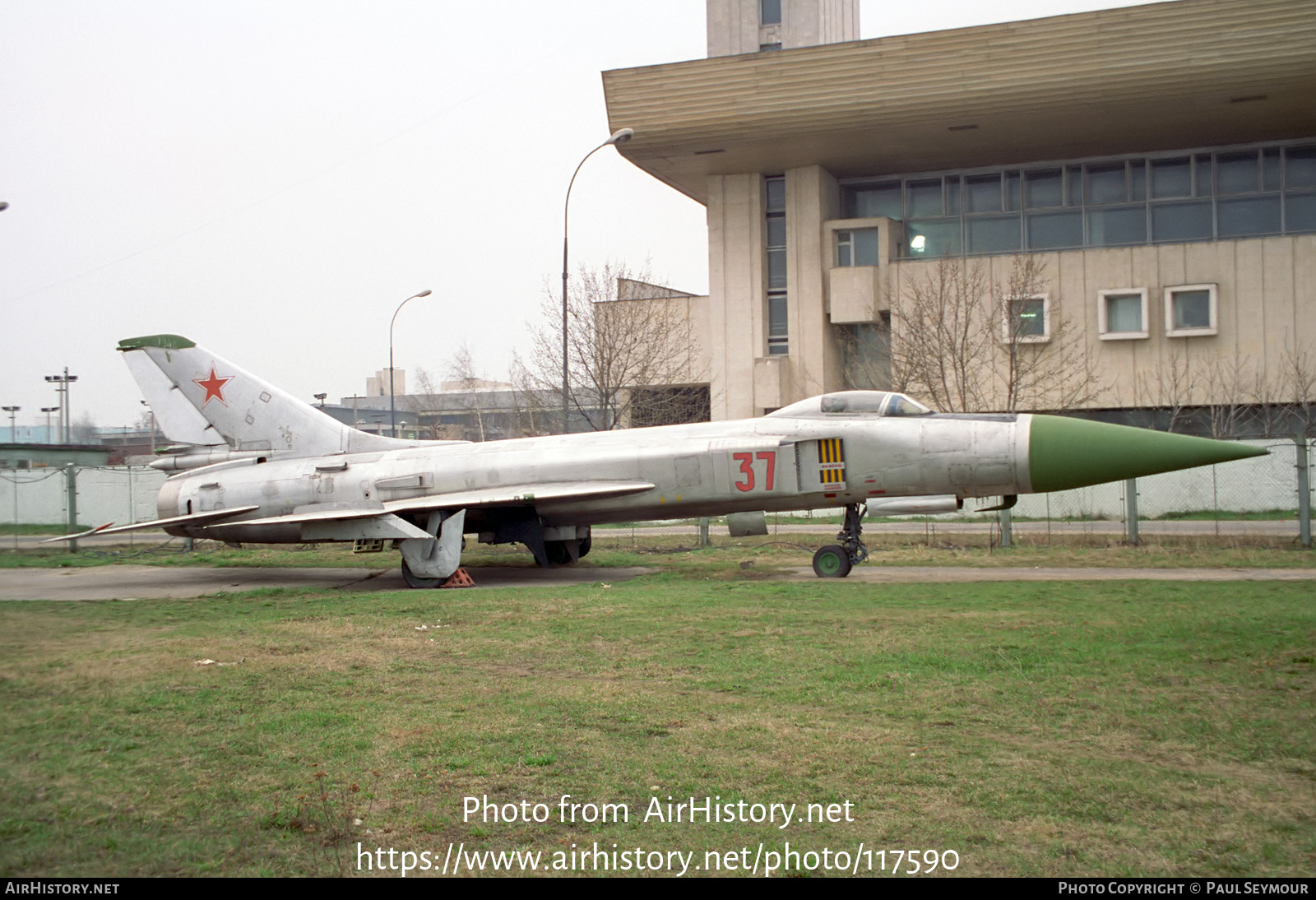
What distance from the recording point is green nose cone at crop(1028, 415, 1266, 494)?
46.2ft

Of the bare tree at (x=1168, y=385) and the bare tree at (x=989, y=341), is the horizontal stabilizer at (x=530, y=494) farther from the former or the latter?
the bare tree at (x=1168, y=385)

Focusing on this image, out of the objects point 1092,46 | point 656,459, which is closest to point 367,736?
point 656,459

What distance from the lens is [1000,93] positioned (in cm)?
3519

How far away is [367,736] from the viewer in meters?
6.43

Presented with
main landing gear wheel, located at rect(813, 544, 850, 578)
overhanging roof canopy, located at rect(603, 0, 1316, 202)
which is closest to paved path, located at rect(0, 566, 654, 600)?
main landing gear wheel, located at rect(813, 544, 850, 578)

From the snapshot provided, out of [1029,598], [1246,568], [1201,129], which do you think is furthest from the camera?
[1201,129]

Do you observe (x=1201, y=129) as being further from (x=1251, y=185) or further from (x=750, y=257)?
(x=750, y=257)

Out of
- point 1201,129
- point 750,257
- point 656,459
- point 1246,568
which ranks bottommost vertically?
point 1246,568

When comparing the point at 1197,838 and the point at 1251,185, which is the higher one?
the point at 1251,185

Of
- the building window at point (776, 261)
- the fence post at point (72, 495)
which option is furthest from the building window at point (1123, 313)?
the fence post at point (72, 495)

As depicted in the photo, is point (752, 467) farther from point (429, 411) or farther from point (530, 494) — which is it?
point (429, 411)

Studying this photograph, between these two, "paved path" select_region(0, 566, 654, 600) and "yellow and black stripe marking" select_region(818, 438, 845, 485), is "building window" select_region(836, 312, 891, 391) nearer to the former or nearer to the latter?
"paved path" select_region(0, 566, 654, 600)

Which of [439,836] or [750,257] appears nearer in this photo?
[439,836]
